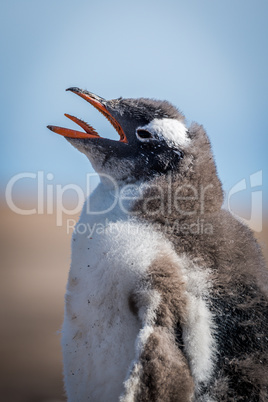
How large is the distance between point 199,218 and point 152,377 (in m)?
1.05

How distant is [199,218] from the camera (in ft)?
9.46

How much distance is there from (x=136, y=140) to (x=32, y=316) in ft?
28.7

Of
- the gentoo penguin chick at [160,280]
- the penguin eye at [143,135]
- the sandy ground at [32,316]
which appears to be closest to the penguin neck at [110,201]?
the gentoo penguin chick at [160,280]

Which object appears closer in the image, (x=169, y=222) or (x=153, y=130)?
(x=169, y=222)

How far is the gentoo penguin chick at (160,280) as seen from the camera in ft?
8.22

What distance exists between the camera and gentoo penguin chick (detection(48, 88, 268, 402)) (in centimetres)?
251

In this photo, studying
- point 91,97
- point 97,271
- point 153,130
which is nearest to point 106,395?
point 97,271

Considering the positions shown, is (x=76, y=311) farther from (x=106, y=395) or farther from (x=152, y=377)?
(x=152, y=377)

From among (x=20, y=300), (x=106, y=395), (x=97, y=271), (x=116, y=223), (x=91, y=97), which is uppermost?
(x=91, y=97)

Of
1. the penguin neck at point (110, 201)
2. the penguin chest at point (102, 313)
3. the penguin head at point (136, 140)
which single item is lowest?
the penguin chest at point (102, 313)

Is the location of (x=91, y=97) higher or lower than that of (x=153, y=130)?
higher

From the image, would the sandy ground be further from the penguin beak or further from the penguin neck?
the penguin beak

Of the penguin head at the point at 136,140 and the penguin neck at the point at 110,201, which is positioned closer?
the penguin neck at the point at 110,201

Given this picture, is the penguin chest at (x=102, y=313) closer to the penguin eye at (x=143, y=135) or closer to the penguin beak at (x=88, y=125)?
the penguin eye at (x=143, y=135)
